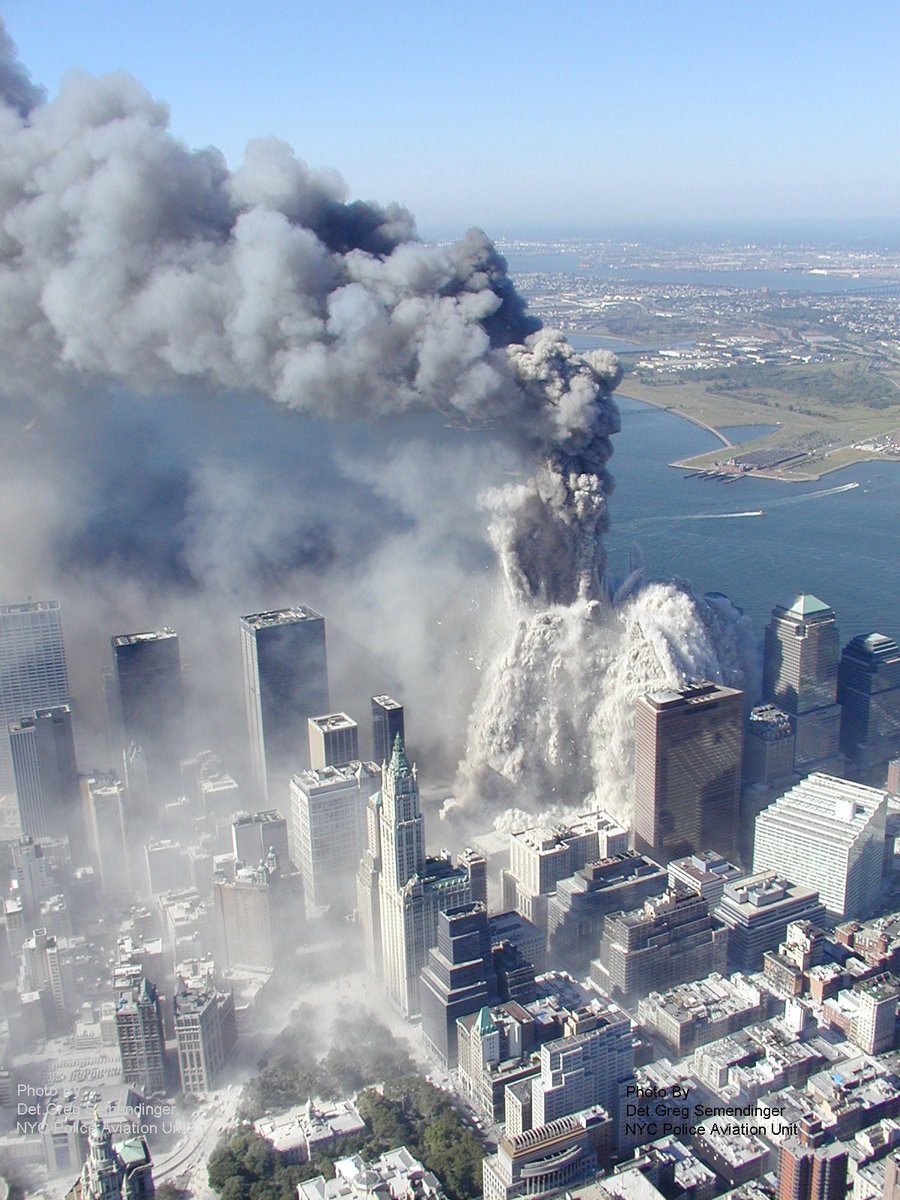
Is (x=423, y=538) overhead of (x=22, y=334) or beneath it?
beneath

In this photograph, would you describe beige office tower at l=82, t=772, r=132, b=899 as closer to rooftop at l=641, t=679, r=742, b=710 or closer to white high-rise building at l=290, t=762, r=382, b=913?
white high-rise building at l=290, t=762, r=382, b=913

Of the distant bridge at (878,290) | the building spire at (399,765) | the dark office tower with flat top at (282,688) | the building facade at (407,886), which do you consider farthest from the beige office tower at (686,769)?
the distant bridge at (878,290)

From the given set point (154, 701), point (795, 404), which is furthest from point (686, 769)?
point (795, 404)

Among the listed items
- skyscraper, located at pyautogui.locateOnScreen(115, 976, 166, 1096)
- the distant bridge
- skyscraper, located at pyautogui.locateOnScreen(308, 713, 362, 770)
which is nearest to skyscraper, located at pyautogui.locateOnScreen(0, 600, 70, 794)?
skyscraper, located at pyautogui.locateOnScreen(308, 713, 362, 770)

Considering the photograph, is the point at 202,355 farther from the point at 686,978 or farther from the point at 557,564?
the point at 686,978

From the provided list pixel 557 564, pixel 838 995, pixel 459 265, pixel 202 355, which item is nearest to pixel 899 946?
pixel 838 995

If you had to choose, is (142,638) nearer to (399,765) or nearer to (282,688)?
(282,688)
